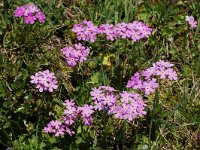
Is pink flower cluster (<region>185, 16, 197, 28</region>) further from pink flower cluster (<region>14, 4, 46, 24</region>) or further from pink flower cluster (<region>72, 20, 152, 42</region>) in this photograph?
pink flower cluster (<region>14, 4, 46, 24</region>)

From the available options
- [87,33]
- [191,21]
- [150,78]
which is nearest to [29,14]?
[87,33]

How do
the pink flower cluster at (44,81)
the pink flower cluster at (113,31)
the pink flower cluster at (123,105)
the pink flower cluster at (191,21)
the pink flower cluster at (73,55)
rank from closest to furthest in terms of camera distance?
the pink flower cluster at (123,105) < the pink flower cluster at (44,81) < the pink flower cluster at (73,55) < the pink flower cluster at (113,31) < the pink flower cluster at (191,21)

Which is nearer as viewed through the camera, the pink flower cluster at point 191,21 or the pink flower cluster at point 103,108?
the pink flower cluster at point 103,108

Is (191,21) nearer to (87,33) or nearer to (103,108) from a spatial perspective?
(87,33)

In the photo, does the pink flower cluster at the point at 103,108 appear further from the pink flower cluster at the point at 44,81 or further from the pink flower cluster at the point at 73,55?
the pink flower cluster at the point at 73,55

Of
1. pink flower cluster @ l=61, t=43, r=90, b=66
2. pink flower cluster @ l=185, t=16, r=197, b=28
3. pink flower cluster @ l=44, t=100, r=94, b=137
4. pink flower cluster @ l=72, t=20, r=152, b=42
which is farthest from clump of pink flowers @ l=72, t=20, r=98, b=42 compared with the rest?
pink flower cluster @ l=185, t=16, r=197, b=28

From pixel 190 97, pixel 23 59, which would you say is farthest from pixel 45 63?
pixel 190 97

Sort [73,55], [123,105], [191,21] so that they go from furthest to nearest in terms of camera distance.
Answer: [191,21] → [73,55] → [123,105]

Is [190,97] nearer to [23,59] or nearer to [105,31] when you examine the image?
[105,31]

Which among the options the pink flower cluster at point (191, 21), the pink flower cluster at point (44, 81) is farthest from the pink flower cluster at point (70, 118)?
the pink flower cluster at point (191, 21)
